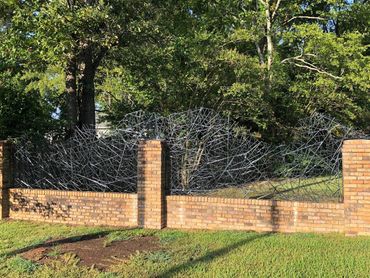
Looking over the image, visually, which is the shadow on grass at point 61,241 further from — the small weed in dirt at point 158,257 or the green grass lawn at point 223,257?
the small weed in dirt at point 158,257

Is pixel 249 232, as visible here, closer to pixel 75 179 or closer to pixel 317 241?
pixel 317 241

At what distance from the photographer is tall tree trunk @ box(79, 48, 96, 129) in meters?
14.8

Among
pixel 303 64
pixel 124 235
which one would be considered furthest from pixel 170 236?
pixel 303 64

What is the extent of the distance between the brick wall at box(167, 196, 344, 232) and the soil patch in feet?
3.06

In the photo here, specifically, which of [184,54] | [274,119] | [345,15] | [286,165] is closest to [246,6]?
[345,15]

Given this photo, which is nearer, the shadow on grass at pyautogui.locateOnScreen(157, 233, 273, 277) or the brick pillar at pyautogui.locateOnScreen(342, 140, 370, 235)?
the shadow on grass at pyautogui.locateOnScreen(157, 233, 273, 277)

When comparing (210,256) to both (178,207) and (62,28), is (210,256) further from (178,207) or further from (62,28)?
(62,28)

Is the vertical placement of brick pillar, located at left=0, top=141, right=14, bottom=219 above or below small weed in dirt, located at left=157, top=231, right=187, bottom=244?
above

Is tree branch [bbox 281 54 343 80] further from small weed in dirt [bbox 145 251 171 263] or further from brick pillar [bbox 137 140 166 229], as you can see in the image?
small weed in dirt [bbox 145 251 171 263]

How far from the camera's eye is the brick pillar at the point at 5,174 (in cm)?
974

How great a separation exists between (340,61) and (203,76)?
6.47 m

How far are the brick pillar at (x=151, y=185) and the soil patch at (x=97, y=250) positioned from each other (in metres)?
0.72

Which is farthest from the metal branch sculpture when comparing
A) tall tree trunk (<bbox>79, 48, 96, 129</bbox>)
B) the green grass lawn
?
tall tree trunk (<bbox>79, 48, 96, 129</bbox>)

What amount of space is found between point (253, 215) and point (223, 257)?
177 centimetres
